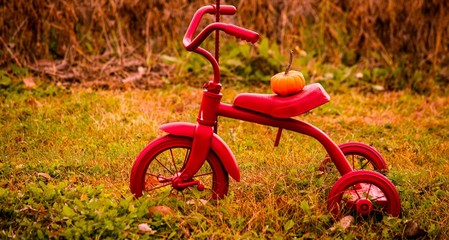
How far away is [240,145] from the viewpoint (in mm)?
4551

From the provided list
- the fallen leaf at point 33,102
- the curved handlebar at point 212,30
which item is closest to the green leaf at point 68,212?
the curved handlebar at point 212,30

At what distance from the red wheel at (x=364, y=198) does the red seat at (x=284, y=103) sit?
1.37ft

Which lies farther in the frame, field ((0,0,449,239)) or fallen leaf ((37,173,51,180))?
fallen leaf ((37,173,51,180))

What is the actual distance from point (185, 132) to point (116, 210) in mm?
542

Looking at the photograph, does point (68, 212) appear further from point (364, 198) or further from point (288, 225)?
point (364, 198)

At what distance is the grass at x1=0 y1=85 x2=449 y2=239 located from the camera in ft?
10.1

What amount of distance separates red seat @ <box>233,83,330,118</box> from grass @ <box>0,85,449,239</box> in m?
0.48

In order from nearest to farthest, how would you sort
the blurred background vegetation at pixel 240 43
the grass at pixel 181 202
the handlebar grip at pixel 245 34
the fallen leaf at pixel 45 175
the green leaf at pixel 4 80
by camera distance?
the handlebar grip at pixel 245 34, the grass at pixel 181 202, the fallen leaf at pixel 45 175, the green leaf at pixel 4 80, the blurred background vegetation at pixel 240 43

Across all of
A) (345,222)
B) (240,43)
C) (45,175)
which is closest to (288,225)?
(345,222)

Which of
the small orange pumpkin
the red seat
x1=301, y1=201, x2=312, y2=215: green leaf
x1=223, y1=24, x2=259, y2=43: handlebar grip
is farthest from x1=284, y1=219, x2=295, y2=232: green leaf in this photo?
x1=223, y1=24, x2=259, y2=43: handlebar grip

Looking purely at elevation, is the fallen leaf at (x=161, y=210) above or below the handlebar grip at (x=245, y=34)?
below

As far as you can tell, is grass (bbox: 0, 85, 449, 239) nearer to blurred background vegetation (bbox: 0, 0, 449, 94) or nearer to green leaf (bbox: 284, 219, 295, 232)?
green leaf (bbox: 284, 219, 295, 232)

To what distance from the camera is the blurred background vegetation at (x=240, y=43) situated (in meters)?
6.10

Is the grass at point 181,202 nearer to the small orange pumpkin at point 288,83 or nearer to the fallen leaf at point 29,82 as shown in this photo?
the fallen leaf at point 29,82
